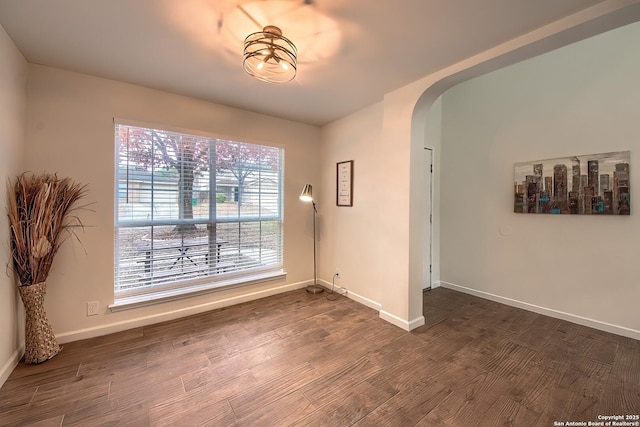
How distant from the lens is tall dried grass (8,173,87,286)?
1.94 meters

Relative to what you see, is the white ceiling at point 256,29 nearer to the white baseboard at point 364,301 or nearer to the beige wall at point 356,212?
the beige wall at point 356,212

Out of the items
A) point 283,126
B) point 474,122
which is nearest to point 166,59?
point 283,126

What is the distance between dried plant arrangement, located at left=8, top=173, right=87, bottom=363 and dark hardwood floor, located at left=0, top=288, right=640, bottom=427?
19 centimetres

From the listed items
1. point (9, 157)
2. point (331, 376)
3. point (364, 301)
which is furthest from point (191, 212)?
point (364, 301)

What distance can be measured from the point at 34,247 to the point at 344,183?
10.2 feet

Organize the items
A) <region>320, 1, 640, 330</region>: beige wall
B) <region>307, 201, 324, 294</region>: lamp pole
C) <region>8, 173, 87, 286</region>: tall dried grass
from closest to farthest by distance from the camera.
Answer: <region>320, 1, 640, 330</region>: beige wall
<region>8, 173, 87, 286</region>: tall dried grass
<region>307, 201, 324, 294</region>: lamp pole

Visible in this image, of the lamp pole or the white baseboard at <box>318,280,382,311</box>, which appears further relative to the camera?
the lamp pole

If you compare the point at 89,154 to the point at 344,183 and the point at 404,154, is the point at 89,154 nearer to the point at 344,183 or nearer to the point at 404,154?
the point at 344,183

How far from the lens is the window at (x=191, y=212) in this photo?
8.58 feet

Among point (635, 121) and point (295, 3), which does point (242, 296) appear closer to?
point (295, 3)

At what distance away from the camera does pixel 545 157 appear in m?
2.99

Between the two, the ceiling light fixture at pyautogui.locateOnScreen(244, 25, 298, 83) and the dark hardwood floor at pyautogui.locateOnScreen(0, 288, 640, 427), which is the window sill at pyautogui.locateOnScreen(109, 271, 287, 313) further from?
the ceiling light fixture at pyautogui.locateOnScreen(244, 25, 298, 83)

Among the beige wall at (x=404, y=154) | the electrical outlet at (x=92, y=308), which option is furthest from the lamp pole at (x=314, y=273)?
the electrical outlet at (x=92, y=308)

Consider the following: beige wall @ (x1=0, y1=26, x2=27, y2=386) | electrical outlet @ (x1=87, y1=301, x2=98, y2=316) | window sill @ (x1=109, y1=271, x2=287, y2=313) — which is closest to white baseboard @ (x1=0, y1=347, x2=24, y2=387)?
beige wall @ (x1=0, y1=26, x2=27, y2=386)
